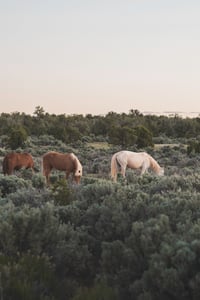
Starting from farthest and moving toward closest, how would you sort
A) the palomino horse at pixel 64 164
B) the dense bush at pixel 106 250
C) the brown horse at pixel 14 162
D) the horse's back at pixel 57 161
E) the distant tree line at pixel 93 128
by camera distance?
the distant tree line at pixel 93 128
the brown horse at pixel 14 162
the horse's back at pixel 57 161
the palomino horse at pixel 64 164
the dense bush at pixel 106 250

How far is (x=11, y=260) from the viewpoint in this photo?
5566mm

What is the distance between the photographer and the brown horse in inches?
707

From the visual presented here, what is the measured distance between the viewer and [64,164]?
17422 millimetres

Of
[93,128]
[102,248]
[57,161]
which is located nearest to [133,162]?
[57,161]

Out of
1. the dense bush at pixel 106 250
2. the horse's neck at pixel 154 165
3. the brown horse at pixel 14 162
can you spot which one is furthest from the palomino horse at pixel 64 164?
the dense bush at pixel 106 250

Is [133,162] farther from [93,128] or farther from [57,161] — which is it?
[93,128]

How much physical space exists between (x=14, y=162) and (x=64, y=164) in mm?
2054

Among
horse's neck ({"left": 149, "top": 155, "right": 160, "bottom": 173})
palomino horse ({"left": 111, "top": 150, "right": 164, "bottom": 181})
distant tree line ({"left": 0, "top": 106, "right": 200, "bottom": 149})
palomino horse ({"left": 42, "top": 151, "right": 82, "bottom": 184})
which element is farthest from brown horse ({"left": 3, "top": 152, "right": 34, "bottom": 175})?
distant tree line ({"left": 0, "top": 106, "right": 200, "bottom": 149})

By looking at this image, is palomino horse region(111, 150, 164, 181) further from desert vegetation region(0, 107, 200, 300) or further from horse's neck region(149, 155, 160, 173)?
desert vegetation region(0, 107, 200, 300)

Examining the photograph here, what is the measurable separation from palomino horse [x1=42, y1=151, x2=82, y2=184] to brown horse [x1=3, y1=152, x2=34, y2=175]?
904 millimetres

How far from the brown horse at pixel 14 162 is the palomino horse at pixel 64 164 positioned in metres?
0.90

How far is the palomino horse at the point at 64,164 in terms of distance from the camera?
16.6 metres

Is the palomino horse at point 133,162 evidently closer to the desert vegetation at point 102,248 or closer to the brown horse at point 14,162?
the brown horse at point 14,162

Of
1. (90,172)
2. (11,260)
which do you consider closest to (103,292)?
(11,260)
